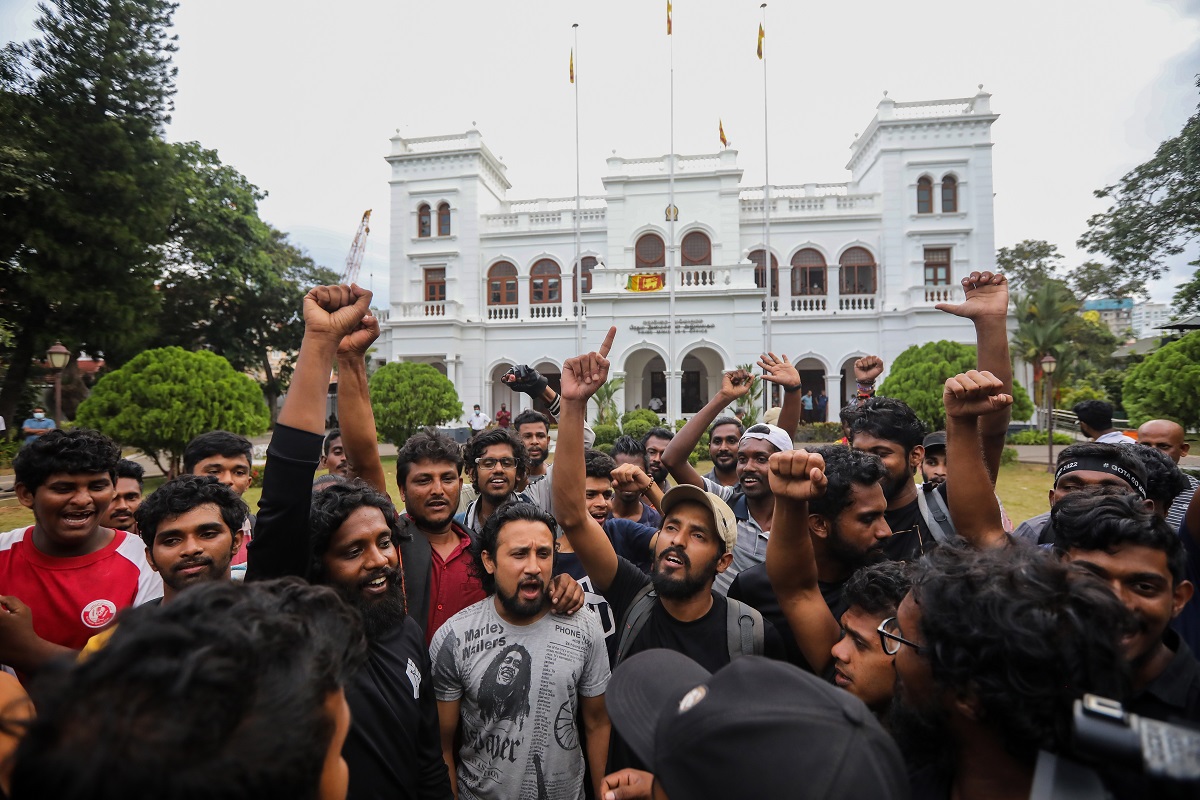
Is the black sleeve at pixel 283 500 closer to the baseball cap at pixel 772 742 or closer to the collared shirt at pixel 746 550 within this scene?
the baseball cap at pixel 772 742

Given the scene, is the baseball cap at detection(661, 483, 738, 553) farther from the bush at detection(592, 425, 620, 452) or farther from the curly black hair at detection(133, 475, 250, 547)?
the bush at detection(592, 425, 620, 452)

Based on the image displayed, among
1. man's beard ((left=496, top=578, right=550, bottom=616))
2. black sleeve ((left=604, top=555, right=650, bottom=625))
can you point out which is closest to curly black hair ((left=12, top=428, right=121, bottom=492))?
man's beard ((left=496, top=578, right=550, bottom=616))

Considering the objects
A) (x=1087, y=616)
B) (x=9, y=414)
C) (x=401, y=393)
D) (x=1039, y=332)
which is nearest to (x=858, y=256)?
(x=1039, y=332)

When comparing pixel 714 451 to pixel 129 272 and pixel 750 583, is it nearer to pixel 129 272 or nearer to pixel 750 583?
pixel 750 583

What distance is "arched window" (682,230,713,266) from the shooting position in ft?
77.7

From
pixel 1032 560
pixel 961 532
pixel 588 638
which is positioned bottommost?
pixel 588 638

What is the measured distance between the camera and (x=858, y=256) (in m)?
23.3

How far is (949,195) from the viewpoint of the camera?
22500 mm

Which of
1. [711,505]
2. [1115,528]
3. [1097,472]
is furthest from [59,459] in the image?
[1097,472]

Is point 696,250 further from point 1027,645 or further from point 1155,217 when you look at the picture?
point 1027,645

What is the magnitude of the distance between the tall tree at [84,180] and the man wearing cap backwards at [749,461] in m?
14.2

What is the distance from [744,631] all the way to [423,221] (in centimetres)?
2617

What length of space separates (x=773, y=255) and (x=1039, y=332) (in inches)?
384

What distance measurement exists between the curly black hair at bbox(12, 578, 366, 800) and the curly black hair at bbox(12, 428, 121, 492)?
85.6 inches
